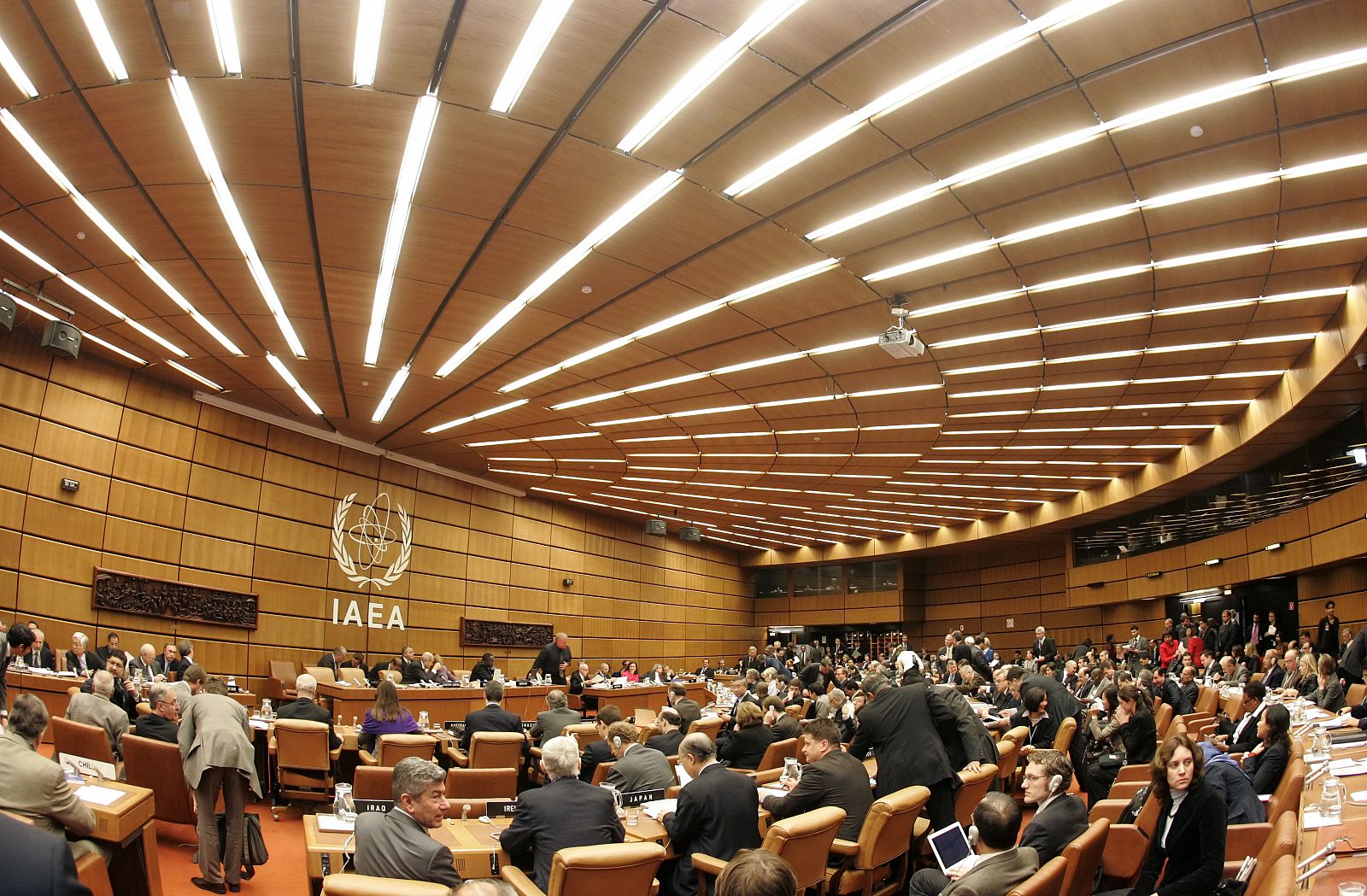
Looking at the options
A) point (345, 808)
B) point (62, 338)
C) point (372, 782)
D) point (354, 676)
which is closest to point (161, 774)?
point (372, 782)

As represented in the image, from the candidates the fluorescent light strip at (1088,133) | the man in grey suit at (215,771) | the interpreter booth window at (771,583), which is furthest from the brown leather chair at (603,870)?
the interpreter booth window at (771,583)

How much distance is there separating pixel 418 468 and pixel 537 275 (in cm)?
1053

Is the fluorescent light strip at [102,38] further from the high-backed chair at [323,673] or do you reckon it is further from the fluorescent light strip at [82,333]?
the high-backed chair at [323,673]

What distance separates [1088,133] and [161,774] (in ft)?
27.4

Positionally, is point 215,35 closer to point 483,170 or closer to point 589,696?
point 483,170

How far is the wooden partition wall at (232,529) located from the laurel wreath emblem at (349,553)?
0.49 feet

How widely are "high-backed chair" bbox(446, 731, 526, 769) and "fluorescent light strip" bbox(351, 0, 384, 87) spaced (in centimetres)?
568

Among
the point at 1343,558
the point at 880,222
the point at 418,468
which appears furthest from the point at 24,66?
the point at 1343,558

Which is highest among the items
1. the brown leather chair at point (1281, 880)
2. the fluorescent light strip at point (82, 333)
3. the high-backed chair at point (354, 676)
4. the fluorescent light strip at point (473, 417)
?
the fluorescent light strip at point (82, 333)

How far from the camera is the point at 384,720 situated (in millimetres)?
8297

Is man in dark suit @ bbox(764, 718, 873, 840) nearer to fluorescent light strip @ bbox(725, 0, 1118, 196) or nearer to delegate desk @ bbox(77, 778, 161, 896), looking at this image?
delegate desk @ bbox(77, 778, 161, 896)

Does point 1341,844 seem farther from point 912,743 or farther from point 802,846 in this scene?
point 912,743

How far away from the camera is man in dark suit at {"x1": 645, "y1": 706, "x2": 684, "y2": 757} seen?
7.68 metres

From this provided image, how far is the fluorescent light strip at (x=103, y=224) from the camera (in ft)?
21.1
